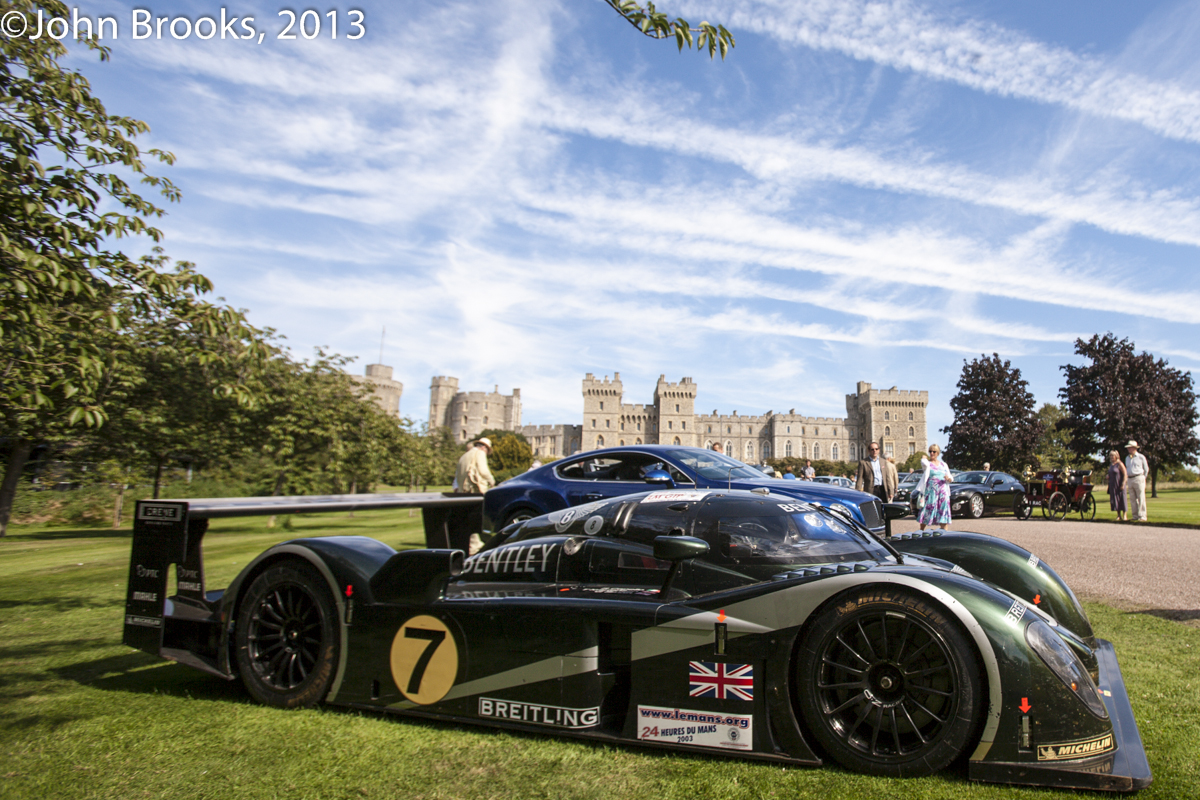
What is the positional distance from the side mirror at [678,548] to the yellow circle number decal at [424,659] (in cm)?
117

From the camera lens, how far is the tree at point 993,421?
159 feet

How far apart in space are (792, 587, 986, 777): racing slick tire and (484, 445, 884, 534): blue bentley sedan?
14.9 ft

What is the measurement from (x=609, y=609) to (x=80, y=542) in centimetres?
1062

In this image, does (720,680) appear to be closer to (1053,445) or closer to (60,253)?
(60,253)

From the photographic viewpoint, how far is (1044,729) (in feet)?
8.36

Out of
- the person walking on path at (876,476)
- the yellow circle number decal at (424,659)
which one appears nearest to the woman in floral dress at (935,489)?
the person walking on path at (876,476)

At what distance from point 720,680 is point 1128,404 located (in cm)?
5106

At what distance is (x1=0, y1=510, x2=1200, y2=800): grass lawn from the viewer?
2631mm

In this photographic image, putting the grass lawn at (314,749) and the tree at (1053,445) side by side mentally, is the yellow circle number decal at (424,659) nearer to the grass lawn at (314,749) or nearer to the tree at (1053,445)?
the grass lawn at (314,749)

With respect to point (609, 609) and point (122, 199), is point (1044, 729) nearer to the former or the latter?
point (609, 609)

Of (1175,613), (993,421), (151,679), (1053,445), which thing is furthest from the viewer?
(1053,445)

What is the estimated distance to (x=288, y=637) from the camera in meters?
3.72

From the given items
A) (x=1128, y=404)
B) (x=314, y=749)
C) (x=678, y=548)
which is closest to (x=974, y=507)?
(x=678, y=548)

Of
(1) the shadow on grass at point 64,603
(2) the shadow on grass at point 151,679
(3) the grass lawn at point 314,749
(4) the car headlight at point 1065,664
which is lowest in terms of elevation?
(1) the shadow on grass at point 64,603
